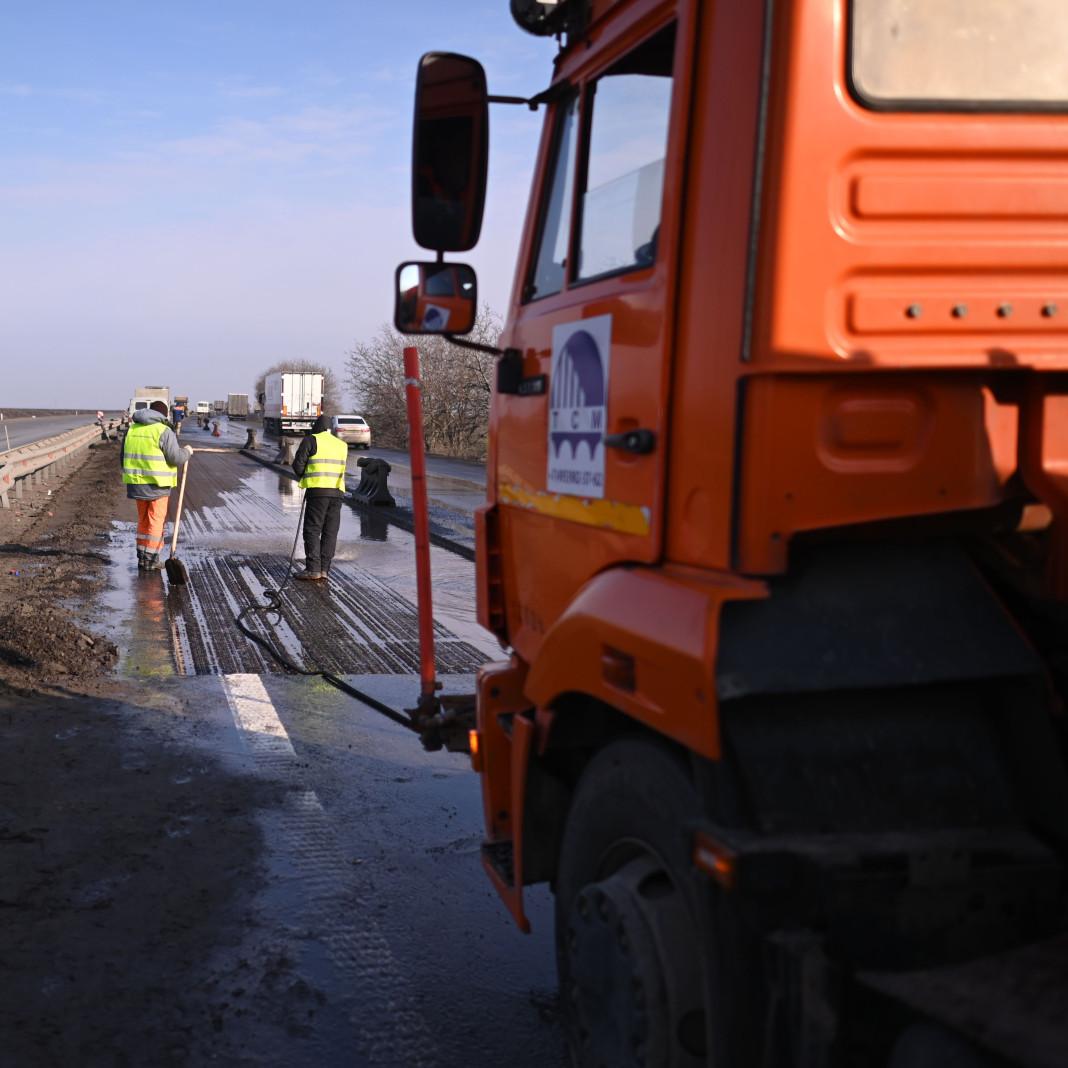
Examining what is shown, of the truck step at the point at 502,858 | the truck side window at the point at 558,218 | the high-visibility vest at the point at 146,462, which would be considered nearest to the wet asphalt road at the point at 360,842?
the truck step at the point at 502,858

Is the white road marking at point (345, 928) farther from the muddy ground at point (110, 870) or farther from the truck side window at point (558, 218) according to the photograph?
the truck side window at point (558, 218)

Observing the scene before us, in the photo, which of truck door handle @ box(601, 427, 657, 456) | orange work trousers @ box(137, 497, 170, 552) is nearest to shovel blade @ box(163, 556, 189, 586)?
orange work trousers @ box(137, 497, 170, 552)

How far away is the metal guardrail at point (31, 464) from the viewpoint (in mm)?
18688

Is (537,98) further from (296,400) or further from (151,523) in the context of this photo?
(296,400)

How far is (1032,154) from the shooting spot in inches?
89.0

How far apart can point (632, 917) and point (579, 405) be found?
1254 mm

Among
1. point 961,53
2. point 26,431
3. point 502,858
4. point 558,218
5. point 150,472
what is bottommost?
point 26,431

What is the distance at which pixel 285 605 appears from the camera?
1091cm

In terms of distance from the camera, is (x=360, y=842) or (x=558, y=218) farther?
(x=360, y=842)

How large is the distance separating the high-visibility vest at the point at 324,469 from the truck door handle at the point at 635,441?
9.90m

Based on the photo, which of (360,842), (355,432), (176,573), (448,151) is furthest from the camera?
(355,432)

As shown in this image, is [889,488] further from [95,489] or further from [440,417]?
[440,417]

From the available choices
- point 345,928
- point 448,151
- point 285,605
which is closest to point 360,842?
point 345,928

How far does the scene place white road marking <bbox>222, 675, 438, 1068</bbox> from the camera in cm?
354
